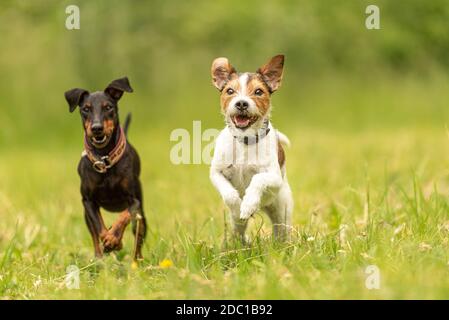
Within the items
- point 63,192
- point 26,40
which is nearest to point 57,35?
point 26,40

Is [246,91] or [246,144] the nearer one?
[246,91]

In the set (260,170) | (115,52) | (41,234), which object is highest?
(115,52)

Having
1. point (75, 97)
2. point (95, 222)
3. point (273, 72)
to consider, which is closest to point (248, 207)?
point (273, 72)

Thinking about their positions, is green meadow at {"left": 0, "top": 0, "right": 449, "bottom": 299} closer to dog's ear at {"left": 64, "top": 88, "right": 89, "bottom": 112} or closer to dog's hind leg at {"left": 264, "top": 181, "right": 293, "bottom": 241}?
dog's hind leg at {"left": 264, "top": 181, "right": 293, "bottom": 241}

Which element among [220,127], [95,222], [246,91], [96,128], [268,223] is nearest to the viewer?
[246,91]

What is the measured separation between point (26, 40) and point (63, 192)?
21.3 ft

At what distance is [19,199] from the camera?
9.68 m

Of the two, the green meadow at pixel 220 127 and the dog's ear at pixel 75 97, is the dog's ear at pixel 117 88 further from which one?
the green meadow at pixel 220 127

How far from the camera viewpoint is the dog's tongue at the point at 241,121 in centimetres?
514

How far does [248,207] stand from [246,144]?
1.50ft

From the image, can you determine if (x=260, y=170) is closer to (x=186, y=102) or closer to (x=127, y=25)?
(x=186, y=102)

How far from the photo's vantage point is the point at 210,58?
1698cm

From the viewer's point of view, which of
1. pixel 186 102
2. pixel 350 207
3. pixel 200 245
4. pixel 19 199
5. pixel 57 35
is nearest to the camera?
pixel 200 245

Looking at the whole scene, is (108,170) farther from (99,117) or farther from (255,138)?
(255,138)
